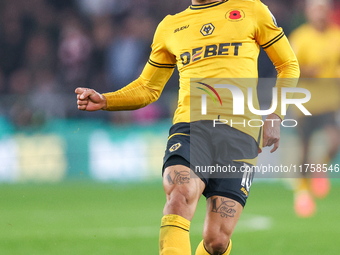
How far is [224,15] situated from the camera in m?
3.58

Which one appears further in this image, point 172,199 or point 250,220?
point 250,220

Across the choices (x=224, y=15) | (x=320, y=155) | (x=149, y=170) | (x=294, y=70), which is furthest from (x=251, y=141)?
(x=149, y=170)

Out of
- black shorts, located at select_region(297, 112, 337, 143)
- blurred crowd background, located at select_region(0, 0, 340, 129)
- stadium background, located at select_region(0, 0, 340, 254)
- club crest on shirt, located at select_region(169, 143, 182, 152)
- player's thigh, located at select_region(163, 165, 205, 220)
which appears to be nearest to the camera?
player's thigh, located at select_region(163, 165, 205, 220)

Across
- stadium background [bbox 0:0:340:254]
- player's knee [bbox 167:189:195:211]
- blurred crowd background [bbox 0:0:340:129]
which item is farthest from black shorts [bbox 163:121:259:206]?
blurred crowd background [bbox 0:0:340:129]

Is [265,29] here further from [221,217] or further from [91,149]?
[91,149]

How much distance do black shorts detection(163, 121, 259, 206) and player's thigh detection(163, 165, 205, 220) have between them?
0.12m

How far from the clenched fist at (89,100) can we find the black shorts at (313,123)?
4.15m

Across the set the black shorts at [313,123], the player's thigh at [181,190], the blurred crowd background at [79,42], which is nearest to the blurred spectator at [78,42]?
the blurred crowd background at [79,42]

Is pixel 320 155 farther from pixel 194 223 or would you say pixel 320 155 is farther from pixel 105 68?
pixel 105 68

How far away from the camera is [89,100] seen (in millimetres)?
3588

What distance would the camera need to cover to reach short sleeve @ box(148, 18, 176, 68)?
12.4 ft

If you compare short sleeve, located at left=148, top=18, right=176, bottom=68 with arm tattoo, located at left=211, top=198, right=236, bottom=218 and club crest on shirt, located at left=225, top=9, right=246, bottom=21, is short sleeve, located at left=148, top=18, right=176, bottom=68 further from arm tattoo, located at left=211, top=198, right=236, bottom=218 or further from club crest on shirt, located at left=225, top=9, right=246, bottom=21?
arm tattoo, located at left=211, top=198, right=236, bottom=218

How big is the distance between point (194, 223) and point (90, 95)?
9.94 ft

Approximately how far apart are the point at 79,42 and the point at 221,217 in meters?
8.29
